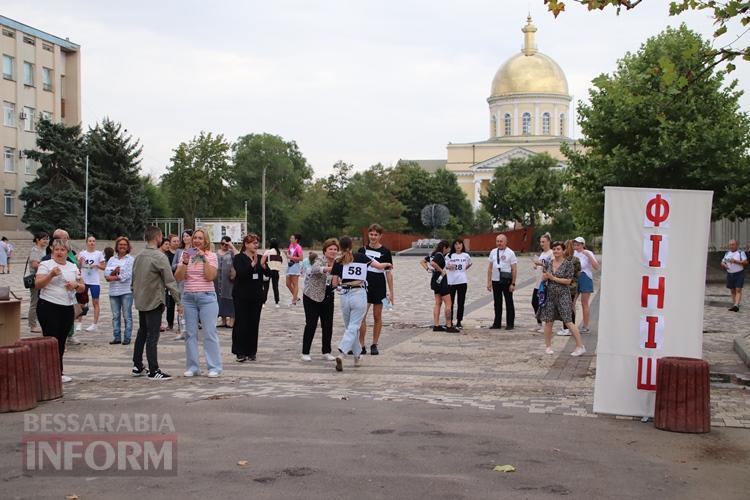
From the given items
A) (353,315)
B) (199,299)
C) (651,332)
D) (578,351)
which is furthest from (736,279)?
(199,299)

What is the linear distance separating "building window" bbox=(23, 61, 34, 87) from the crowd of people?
165 feet

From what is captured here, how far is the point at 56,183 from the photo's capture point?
58.8m

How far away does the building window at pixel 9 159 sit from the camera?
2409 inches

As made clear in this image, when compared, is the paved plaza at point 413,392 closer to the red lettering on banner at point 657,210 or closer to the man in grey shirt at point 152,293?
the man in grey shirt at point 152,293

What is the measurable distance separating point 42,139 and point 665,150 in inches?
1563

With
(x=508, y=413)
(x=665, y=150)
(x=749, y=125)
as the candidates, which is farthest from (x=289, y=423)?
(x=749, y=125)

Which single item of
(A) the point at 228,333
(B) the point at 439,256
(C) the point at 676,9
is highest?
(C) the point at 676,9

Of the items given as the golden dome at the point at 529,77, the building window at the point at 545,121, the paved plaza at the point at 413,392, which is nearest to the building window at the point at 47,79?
the paved plaza at the point at 413,392

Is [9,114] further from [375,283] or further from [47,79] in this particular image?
[375,283]

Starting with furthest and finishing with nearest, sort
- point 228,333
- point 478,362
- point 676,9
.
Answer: point 228,333 → point 478,362 → point 676,9

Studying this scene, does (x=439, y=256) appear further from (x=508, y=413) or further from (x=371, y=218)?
(x=371, y=218)

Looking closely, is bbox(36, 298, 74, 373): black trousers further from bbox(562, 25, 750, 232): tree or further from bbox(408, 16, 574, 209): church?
bbox(408, 16, 574, 209): church

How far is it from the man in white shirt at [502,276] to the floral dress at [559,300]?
3539 mm

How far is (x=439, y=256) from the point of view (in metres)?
16.8
